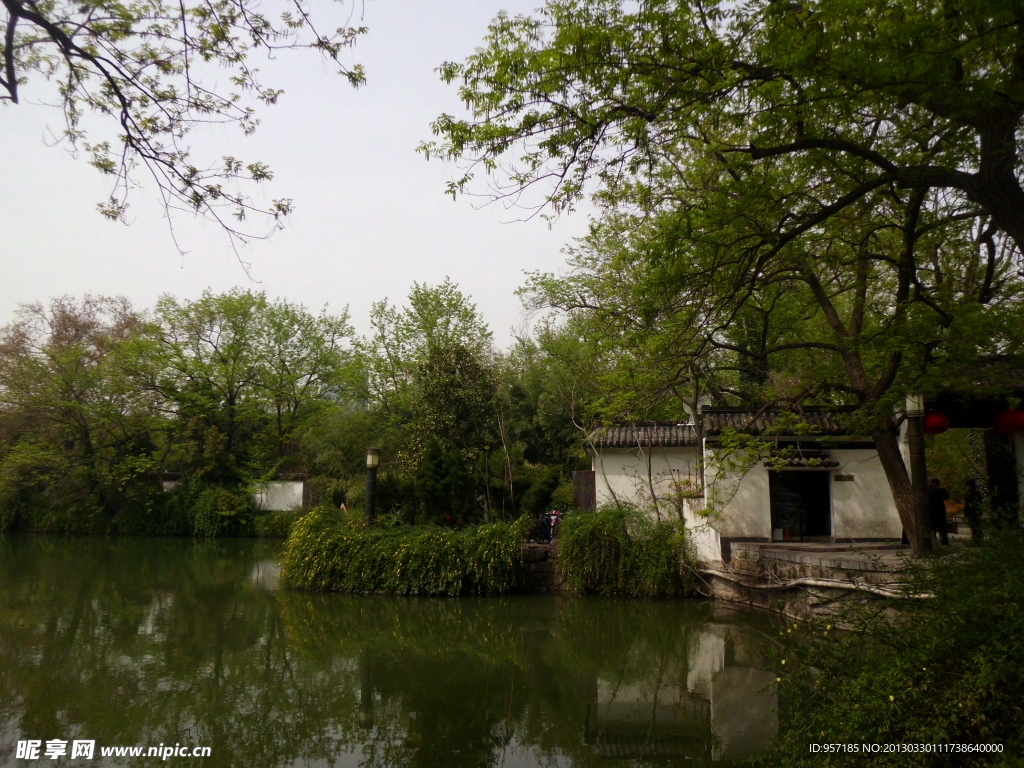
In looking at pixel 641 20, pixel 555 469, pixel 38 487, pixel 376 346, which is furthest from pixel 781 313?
pixel 38 487

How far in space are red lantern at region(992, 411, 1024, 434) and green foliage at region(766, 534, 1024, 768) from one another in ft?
13.5

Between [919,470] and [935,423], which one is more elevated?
[935,423]

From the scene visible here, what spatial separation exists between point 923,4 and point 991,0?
90 centimetres

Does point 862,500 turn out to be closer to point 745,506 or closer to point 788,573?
point 745,506

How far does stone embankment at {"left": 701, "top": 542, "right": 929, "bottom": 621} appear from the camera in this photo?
8.61 meters

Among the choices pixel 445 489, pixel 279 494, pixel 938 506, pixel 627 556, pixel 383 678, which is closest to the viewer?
pixel 383 678

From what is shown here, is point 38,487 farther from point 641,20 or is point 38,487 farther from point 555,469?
point 641,20

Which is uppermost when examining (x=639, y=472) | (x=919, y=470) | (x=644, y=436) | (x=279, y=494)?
(x=644, y=436)

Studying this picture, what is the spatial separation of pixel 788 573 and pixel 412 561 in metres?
5.74

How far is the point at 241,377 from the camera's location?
1056 inches

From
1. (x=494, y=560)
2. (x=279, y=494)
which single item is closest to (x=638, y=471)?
(x=494, y=560)

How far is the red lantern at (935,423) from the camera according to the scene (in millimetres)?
8438

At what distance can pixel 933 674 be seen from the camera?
3.83 meters

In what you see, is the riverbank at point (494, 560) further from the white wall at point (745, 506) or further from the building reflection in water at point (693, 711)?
the building reflection in water at point (693, 711)
